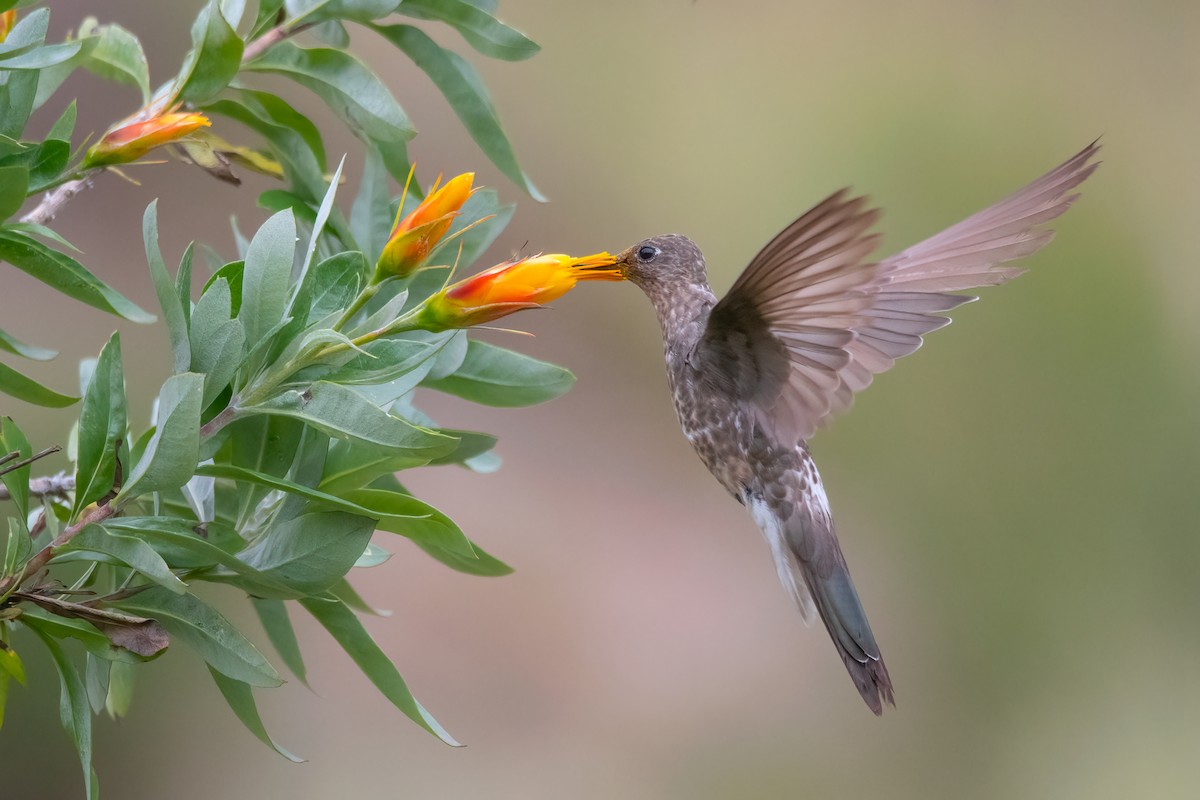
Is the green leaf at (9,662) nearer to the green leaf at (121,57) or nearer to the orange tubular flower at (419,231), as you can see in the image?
the orange tubular flower at (419,231)

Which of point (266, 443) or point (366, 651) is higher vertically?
point (266, 443)

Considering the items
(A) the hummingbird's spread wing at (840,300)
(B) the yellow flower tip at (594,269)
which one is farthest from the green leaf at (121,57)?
(A) the hummingbird's spread wing at (840,300)

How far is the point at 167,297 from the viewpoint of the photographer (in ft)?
2.07

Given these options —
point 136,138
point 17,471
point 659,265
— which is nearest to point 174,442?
point 17,471

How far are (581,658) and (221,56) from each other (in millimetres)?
2101

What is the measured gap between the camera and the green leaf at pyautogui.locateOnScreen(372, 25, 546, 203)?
91cm

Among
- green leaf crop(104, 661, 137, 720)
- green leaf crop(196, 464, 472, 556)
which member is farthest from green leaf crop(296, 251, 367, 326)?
green leaf crop(104, 661, 137, 720)

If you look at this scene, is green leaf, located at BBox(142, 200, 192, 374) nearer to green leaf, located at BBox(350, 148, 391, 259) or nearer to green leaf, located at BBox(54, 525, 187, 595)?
green leaf, located at BBox(54, 525, 187, 595)

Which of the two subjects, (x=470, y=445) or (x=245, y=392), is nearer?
(x=245, y=392)

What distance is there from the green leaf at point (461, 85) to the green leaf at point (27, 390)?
14.0 inches

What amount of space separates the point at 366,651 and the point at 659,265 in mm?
718

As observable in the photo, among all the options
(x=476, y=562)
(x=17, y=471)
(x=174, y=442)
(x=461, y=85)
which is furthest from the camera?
(x=461, y=85)

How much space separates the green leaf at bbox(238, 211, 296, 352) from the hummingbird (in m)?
0.49

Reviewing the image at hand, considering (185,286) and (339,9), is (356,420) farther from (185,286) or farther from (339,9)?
(339,9)
